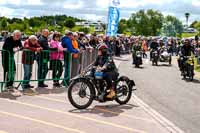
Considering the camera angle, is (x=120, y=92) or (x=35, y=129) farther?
(x=120, y=92)

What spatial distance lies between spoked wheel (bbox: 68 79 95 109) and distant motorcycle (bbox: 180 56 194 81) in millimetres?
10172

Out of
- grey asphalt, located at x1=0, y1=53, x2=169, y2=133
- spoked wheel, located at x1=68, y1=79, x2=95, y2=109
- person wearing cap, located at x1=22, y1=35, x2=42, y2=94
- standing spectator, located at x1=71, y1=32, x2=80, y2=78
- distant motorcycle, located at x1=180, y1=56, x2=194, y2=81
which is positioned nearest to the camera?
grey asphalt, located at x1=0, y1=53, x2=169, y2=133

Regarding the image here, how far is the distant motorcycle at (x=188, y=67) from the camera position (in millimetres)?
20784

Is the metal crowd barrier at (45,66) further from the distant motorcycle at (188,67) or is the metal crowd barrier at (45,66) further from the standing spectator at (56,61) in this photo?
the distant motorcycle at (188,67)

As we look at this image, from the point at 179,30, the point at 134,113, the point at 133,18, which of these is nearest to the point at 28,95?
the point at 134,113

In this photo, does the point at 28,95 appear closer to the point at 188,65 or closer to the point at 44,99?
the point at 44,99

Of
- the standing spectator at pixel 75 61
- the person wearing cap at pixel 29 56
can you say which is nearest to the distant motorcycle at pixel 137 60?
the standing spectator at pixel 75 61

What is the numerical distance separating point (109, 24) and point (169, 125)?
20.5m

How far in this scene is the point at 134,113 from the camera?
11359mm

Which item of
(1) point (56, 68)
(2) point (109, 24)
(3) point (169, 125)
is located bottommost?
(3) point (169, 125)

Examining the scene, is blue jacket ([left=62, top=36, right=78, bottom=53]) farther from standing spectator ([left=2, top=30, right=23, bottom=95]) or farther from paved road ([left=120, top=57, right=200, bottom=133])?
paved road ([left=120, top=57, right=200, bottom=133])

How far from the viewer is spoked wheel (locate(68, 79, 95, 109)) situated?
11.2m

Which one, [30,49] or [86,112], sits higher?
[30,49]

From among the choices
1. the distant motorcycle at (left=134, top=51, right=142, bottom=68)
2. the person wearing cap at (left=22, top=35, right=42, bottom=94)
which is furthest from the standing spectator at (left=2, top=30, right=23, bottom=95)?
the distant motorcycle at (left=134, top=51, right=142, bottom=68)
